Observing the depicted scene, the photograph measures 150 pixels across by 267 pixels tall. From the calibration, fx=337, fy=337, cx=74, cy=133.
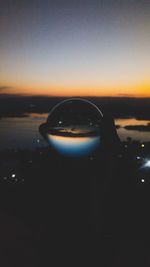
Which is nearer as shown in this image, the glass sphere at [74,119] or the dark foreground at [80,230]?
the dark foreground at [80,230]

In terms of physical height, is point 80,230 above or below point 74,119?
below

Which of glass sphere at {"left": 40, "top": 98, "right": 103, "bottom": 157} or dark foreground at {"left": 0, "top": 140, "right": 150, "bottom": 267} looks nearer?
dark foreground at {"left": 0, "top": 140, "right": 150, "bottom": 267}

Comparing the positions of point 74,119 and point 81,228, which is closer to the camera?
point 81,228

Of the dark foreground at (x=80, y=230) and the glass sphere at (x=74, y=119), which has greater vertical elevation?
the glass sphere at (x=74, y=119)

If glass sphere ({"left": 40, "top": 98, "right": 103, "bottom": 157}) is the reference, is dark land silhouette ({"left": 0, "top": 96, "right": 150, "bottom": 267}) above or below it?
below

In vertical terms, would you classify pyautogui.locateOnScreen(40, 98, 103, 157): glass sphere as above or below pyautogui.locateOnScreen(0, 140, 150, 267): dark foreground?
above

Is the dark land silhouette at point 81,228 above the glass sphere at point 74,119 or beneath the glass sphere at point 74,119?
→ beneath

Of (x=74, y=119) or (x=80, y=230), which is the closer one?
(x=80, y=230)

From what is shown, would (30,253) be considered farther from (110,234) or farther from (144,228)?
(144,228)

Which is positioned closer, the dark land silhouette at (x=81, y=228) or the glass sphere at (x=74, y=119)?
the dark land silhouette at (x=81, y=228)

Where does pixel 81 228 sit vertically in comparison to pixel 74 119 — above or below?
below

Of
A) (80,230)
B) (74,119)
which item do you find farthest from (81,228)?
(74,119)

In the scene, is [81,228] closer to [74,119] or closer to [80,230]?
[80,230]
